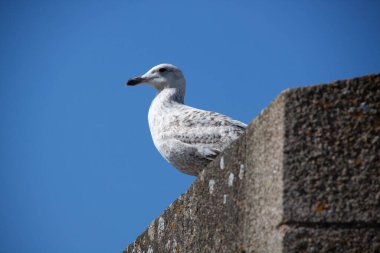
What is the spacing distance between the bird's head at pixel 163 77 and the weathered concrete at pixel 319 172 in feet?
18.9

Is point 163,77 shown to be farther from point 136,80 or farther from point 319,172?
point 319,172

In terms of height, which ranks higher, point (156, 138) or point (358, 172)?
point (156, 138)

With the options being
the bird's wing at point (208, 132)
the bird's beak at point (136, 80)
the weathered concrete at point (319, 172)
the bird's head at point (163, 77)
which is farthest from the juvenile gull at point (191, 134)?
the weathered concrete at point (319, 172)

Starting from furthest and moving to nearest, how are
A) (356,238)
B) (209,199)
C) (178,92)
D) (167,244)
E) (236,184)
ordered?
(178,92), (167,244), (209,199), (236,184), (356,238)

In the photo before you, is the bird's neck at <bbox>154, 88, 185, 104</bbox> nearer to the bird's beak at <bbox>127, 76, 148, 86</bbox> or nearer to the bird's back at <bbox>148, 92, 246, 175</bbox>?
the bird's beak at <bbox>127, 76, 148, 86</bbox>

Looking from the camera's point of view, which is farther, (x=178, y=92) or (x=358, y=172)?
(x=178, y=92)

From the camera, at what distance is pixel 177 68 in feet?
30.2

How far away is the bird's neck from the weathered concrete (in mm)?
5295

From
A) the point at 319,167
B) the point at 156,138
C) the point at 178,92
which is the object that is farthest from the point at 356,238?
the point at 178,92

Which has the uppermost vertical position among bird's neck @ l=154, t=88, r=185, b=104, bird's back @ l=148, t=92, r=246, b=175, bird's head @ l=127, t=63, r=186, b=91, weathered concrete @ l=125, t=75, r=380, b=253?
bird's head @ l=127, t=63, r=186, b=91

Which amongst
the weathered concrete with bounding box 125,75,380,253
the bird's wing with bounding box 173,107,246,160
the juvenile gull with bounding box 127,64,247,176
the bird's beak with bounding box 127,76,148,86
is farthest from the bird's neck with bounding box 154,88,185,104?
the weathered concrete with bounding box 125,75,380,253

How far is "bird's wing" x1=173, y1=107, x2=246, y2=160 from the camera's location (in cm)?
685

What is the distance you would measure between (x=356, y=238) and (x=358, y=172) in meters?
0.28

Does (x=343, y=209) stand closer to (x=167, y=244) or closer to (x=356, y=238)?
(x=356, y=238)
